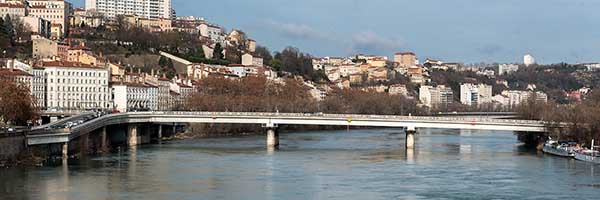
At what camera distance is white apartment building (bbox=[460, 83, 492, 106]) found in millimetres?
143625

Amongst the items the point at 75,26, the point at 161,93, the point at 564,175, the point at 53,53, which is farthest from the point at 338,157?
the point at 75,26

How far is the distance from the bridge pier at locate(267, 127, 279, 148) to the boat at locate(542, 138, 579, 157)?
11.2 m

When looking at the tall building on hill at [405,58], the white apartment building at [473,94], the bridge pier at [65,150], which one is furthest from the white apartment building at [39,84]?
the tall building on hill at [405,58]

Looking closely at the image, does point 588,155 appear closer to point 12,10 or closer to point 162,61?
point 162,61

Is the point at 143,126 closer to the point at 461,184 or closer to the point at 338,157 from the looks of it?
the point at 338,157

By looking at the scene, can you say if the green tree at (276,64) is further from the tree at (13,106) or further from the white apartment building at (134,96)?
the tree at (13,106)

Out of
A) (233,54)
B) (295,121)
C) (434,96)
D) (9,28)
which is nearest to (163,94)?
(9,28)

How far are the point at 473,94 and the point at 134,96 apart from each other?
83593 millimetres

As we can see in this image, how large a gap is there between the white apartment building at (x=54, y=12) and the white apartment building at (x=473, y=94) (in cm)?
6093

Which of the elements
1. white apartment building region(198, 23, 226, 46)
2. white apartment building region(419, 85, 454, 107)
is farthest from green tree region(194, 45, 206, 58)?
white apartment building region(419, 85, 454, 107)

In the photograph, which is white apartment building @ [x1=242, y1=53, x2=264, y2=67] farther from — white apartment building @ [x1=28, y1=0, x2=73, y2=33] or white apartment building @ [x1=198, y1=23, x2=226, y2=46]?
white apartment building @ [x1=28, y1=0, x2=73, y2=33]

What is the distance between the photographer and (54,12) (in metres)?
94.7

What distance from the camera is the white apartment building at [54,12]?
94.0 metres

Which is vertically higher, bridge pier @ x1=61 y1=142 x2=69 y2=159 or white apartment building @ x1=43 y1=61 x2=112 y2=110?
white apartment building @ x1=43 y1=61 x2=112 y2=110
